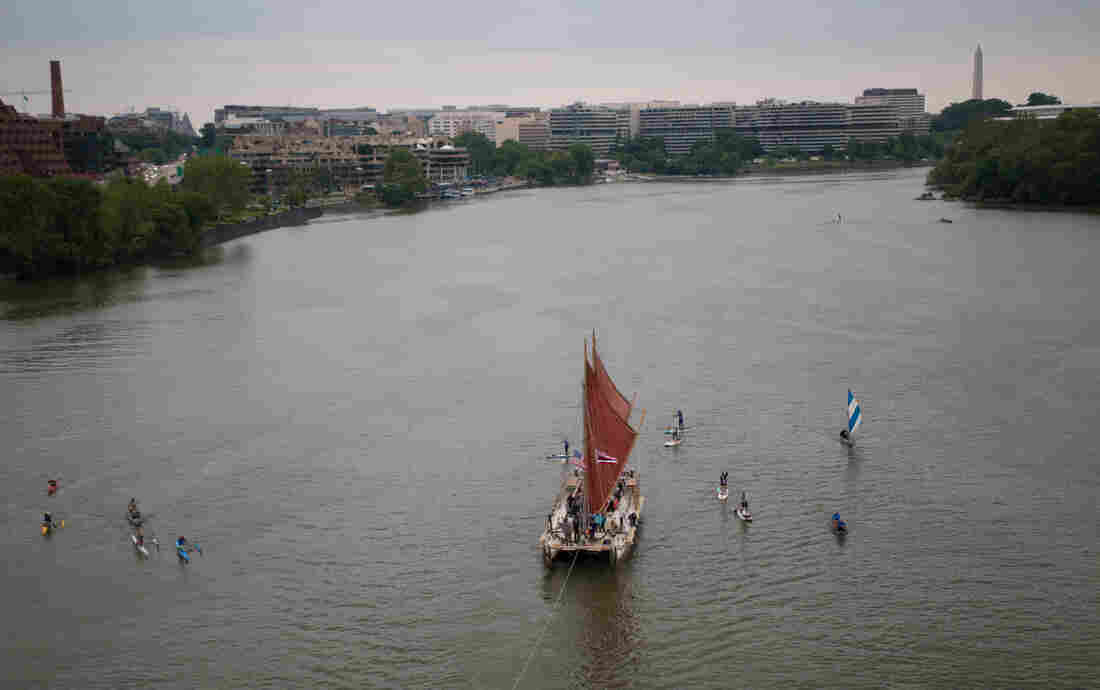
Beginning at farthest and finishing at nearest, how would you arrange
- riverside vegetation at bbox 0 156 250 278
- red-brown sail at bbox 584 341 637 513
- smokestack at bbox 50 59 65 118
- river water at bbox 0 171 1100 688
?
1. smokestack at bbox 50 59 65 118
2. riverside vegetation at bbox 0 156 250 278
3. red-brown sail at bbox 584 341 637 513
4. river water at bbox 0 171 1100 688

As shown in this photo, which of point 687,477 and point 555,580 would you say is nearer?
point 555,580

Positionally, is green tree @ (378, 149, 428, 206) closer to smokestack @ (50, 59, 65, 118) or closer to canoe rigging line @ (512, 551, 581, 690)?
smokestack @ (50, 59, 65, 118)

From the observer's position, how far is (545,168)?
198000mm

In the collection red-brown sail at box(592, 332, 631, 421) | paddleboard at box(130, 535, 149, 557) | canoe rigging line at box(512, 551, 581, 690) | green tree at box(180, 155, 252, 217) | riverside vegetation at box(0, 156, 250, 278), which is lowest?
canoe rigging line at box(512, 551, 581, 690)

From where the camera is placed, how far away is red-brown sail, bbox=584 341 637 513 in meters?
27.7

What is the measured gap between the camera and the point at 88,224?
258 ft

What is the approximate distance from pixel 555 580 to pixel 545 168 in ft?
576

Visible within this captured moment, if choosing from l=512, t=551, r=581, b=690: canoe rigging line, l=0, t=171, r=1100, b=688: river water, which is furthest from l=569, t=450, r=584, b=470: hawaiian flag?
l=512, t=551, r=581, b=690: canoe rigging line

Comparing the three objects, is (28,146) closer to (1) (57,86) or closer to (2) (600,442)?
(1) (57,86)

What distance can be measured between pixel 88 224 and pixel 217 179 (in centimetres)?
3707

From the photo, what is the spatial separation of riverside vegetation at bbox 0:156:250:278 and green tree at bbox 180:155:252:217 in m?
16.2

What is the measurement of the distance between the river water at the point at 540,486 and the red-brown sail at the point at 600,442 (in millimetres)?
1903

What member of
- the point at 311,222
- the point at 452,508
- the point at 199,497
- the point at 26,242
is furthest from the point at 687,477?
the point at 311,222

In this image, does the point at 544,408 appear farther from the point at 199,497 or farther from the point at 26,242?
the point at 26,242
